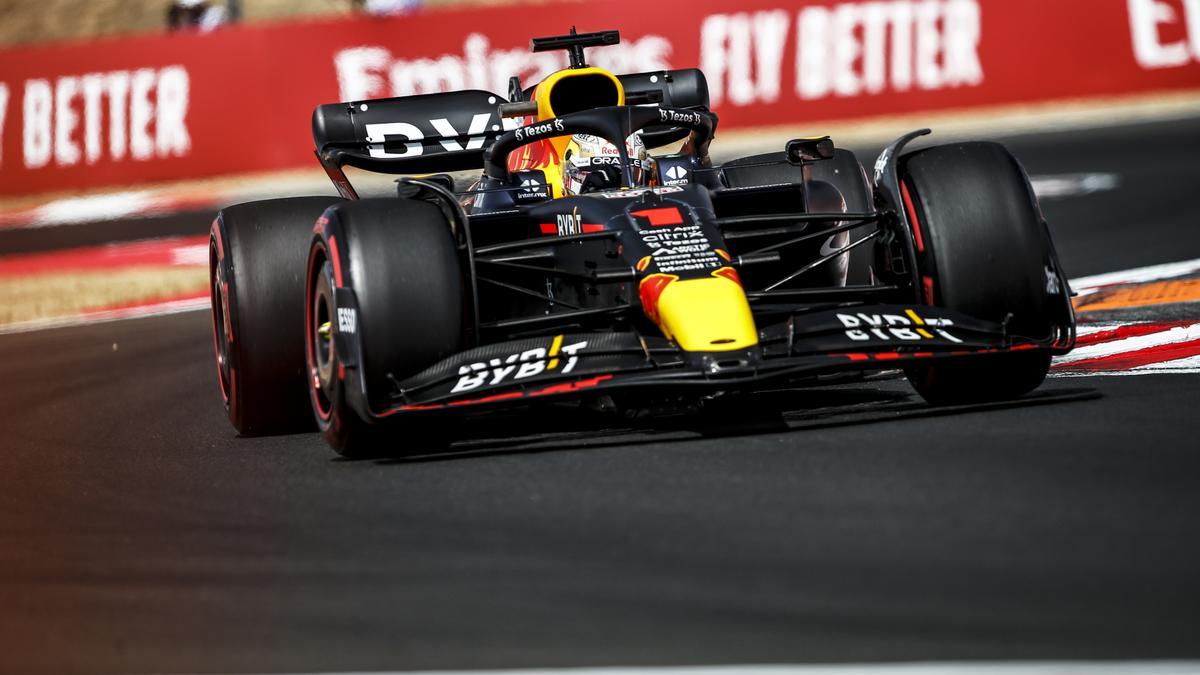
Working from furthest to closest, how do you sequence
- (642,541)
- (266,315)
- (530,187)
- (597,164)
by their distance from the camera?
(530,187) < (597,164) < (266,315) < (642,541)

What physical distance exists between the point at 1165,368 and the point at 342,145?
13.9 ft

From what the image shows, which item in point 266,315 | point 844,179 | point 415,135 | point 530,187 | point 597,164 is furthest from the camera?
point 415,135

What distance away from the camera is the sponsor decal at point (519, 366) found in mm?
6402

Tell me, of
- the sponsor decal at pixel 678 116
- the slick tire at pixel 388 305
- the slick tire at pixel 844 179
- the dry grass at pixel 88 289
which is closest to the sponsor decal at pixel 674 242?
the slick tire at pixel 388 305

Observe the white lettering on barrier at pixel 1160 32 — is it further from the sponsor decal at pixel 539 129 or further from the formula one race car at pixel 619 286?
the sponsor decal at pixel 539 129

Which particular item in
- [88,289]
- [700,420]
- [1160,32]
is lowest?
[700,420]

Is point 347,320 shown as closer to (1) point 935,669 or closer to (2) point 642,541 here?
(2) point 642,541

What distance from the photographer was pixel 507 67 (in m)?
22.5

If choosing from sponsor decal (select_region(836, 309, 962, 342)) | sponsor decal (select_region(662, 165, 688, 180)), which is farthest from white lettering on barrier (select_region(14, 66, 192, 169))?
sponsor decal (select_region(836, 309, 962, 342))

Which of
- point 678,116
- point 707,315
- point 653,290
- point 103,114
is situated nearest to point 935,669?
point 707,315

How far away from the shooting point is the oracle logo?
73.2 feet

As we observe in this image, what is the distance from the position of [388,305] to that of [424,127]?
10.5 feet

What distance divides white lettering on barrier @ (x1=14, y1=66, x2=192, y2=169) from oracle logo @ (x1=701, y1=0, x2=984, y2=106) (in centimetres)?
657

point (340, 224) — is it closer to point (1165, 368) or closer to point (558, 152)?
point (558, 152)
